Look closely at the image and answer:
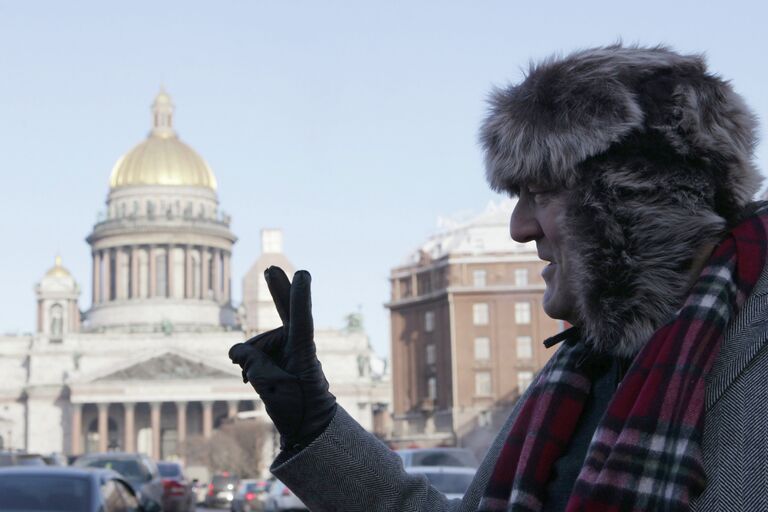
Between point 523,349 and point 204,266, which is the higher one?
point 204,266

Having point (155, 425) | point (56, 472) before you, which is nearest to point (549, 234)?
point (56, 472)

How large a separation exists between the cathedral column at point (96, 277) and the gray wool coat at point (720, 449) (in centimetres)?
11309

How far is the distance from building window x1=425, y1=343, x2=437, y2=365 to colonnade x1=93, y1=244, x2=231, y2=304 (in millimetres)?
35225

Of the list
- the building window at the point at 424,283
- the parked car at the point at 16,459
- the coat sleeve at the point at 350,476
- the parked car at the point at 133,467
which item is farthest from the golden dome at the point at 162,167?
the coat sleeve at the point at 350,476

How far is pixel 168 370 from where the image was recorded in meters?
104

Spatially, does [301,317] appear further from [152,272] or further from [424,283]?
[152,272]

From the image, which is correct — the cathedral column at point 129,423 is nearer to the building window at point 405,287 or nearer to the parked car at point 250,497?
the building window at point 405,287

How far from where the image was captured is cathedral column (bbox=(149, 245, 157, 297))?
4428 inches

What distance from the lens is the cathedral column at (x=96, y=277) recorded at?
11506 centimetres

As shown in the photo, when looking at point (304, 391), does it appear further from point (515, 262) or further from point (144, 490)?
point (515, 262)

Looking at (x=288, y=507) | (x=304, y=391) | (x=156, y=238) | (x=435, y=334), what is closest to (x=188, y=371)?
(x=156, y=238)

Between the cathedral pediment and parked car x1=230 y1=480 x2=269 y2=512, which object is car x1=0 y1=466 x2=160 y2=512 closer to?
parked car x1=230 y1=480 x2=269 y2=512

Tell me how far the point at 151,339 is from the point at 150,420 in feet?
19.2

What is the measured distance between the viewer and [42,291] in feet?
366
